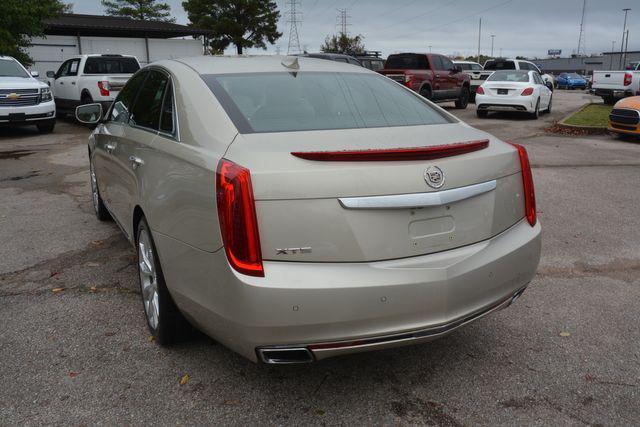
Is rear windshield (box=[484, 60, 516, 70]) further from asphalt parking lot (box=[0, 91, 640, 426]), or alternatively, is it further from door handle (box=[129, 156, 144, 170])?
door handle (box=[129, 156, 144, 170])

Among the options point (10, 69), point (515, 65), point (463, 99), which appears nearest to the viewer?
point (10, 69)

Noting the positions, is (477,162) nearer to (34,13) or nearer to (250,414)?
(250,414)

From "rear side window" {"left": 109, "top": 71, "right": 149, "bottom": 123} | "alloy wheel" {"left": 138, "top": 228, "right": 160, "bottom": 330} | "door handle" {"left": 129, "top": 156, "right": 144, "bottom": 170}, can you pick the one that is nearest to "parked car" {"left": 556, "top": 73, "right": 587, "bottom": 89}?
"rear side window" {"left": 109, "top": 71, "right": 149, "bottom": 123}

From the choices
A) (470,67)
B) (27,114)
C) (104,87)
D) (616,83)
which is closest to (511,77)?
(616,83)

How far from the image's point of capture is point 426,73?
64.0ft

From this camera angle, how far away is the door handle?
11.9ft

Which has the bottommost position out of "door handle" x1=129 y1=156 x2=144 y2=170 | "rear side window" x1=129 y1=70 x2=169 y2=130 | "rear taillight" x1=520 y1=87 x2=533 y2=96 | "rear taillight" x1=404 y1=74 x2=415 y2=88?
"rear taillight" x1=520 y1=87 x2=533 y2=96

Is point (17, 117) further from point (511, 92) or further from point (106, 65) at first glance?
point (511, 92)

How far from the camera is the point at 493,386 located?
3039mm

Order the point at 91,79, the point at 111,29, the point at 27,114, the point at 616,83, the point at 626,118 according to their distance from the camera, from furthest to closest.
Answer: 1. the point at 111,29
2. the point at 616,83
3. the point at 91,79
4. the point at 27,114
5. the point at 626,118

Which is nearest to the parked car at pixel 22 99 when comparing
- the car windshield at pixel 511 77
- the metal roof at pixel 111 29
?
the car windshield at pixel 511 77

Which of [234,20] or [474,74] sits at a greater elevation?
[234,20]

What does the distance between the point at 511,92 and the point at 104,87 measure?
11.9 meters

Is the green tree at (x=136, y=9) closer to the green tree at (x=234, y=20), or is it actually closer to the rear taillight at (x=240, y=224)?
the green tree at (x=234, y=20)
